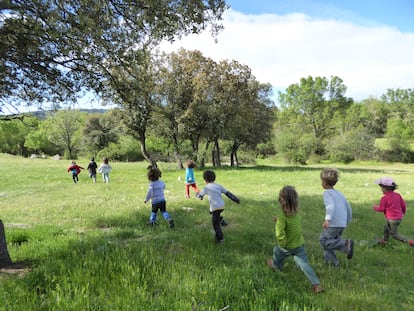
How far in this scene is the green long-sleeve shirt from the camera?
16.6 ft

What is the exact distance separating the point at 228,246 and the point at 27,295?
3882 mm

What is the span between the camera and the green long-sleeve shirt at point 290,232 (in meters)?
5.06

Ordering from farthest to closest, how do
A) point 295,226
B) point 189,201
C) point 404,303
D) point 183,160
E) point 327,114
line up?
point 327,114
point 183,160
point 189,201
point 295,226
point 404,303

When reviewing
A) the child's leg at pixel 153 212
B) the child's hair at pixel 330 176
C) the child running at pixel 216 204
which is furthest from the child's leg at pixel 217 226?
the child's hair at pixel 330 176

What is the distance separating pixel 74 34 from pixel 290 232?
631cm

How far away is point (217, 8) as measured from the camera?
7445 mm

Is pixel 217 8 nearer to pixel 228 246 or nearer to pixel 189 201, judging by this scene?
pixel 228 246

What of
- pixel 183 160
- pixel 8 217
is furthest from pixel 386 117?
pixel 8 217

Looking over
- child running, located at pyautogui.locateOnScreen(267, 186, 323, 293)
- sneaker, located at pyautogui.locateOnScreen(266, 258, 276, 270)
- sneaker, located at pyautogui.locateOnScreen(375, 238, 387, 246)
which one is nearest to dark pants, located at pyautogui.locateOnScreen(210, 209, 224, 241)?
sneaker, located at pyautogui.locateOnScreen(266, 258, 276, 270)

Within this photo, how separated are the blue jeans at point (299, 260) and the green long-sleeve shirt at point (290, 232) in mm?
95

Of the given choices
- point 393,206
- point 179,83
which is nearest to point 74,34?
point 393,206

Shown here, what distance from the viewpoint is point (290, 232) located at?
5090mm

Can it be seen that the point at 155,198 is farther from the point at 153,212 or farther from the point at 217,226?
the point at 217,226

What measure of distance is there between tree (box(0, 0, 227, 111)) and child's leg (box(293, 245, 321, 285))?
5.90m
